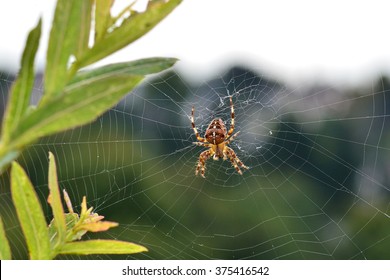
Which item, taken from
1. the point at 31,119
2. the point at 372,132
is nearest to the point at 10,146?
the point at 31,119

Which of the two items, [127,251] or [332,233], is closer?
[127,251]

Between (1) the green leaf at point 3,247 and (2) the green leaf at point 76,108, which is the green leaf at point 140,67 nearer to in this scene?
(2) the green leaf at point 76,108

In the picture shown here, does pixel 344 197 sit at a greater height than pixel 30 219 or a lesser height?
lesser

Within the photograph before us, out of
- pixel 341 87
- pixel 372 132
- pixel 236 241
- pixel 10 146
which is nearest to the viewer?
pixel 10 146

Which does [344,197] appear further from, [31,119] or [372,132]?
[31,119]

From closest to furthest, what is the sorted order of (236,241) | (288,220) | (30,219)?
(30,219) → (236,241) → (288,220)

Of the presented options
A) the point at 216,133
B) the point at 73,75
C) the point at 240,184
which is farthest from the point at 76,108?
the point at 240,184

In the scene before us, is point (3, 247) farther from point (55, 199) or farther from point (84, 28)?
point (84, 28)

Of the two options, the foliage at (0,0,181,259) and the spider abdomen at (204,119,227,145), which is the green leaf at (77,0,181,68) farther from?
the spider abdomen at (204,119,227,145)
